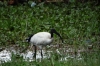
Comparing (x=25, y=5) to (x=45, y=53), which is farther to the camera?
(x=25, y=5)

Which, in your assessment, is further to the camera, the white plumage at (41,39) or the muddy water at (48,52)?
the white plumage at (41,39)

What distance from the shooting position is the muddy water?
1125 cm

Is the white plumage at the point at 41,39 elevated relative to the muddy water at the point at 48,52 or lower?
elevated

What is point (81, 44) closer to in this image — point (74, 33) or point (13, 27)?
point (74, 33)

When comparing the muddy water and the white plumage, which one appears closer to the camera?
the muddy water

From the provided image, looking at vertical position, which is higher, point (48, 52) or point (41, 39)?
point (41, 39)

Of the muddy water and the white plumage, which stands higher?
the white plumage

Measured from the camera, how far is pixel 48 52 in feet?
39.5

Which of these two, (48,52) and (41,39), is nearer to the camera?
(41,39)

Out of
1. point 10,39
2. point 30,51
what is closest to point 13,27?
point 10,39

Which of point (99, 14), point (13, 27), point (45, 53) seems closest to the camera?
point (45, 53)

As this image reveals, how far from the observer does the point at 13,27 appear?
1520cm

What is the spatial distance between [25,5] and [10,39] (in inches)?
226

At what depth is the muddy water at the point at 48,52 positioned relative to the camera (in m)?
11.2
